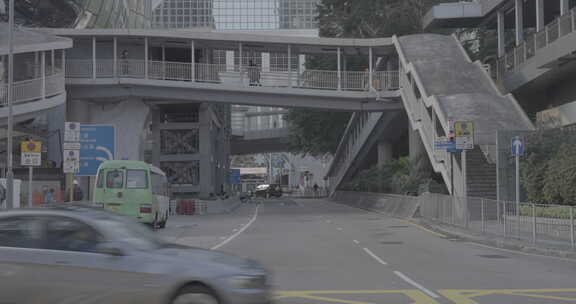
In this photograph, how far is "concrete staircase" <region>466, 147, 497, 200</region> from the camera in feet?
95.0

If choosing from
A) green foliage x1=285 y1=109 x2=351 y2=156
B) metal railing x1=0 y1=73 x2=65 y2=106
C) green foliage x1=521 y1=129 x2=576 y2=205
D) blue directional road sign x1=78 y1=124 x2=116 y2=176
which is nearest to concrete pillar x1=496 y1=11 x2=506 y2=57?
green foliage x1=521 y1=129 x2=576 y2=205

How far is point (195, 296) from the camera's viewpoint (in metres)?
7.87

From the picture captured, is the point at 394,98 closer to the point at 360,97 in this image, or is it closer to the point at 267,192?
the point at 360,97

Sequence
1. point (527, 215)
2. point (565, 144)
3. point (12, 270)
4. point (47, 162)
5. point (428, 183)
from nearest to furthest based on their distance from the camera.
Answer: point (12, 270) < point (527, 215) < point (565, 144) < point (428, 183) < point (47, 162)

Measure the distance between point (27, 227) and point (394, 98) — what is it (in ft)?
109

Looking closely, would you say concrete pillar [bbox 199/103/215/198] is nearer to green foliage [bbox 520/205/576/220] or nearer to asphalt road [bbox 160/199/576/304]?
asphalt road [bbox 160/199/576/304]

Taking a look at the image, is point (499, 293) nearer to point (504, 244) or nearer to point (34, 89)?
point (504, 244)

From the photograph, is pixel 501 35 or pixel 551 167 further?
pixel 501 35

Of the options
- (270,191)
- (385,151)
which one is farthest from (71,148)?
(270,191)

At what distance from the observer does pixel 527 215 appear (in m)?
19.7

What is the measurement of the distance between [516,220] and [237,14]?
11823cm

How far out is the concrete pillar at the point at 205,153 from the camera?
4869 centimetres

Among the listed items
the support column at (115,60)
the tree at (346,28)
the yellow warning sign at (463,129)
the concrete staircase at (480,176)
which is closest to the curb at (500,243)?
the concrete staircase at (480,176)

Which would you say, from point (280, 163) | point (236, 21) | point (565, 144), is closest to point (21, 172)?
point (565, 144)
